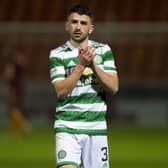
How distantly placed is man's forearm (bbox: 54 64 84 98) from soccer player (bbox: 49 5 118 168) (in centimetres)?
1

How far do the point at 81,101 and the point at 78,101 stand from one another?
0.03 metres

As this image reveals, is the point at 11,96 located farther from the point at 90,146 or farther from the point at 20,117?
the point at 90,146

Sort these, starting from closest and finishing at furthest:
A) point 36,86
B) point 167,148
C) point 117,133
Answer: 1. point 167,148
2. point 117,133
3. point 36,86

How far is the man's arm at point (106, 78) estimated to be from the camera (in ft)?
25.5

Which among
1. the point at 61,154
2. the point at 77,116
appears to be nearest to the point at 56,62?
the point at 77,116

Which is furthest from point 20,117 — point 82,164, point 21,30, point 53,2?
point 82,164

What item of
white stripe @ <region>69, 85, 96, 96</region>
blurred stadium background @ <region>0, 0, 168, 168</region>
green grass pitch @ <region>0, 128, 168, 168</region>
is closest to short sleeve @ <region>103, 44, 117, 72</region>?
white stripe @ <region>69, 85, 96, 96</region>

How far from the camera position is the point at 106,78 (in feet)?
25.9

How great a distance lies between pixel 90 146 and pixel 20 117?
1546 cm

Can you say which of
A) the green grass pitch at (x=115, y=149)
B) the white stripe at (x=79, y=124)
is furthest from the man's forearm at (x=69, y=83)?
the green grass pitch at (x=115, y=149)

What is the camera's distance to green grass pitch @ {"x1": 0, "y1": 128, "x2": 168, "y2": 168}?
16.0m

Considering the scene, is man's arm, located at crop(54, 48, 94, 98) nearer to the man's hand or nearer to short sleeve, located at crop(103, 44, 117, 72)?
the man's hand

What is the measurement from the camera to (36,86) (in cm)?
2616

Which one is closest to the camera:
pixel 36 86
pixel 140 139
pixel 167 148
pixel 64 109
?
pixel 64 109
